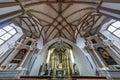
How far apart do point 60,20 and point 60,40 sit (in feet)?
8.23

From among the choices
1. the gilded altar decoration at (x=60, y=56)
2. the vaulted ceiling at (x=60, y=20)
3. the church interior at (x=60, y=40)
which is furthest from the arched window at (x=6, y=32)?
the gilded altar decoration at (x=60, y=56)

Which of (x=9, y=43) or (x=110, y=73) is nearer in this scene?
(x=110, y=73)

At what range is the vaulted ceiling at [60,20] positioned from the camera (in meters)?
13.1

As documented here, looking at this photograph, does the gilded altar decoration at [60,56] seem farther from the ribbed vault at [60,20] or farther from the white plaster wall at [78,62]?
the ribbed vault at [60,20]

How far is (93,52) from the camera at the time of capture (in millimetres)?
12289

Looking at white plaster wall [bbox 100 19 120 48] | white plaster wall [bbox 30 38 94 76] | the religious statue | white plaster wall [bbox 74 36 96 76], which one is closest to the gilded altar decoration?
white plaster wall [bbox 30 38 94 76]

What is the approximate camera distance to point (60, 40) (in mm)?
16203

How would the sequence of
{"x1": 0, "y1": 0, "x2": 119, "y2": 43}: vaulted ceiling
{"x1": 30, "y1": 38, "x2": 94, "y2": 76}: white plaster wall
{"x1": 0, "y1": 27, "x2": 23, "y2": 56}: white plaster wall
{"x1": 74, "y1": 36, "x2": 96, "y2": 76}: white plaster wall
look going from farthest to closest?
{"x1": 0, "y1": 0, "x2": 119, "y2": 43}: vaulted ceiling → {"x1": 0, "y1": 27, "x2": 23, "y2": 56}: white plaster wall → {"x1": 30, "y1": 38, "x2": 94, "y2": 76}: white plaster wall → {"x1": 74, "y1": 36, "x2": 96, "y2": 76}: white plaster wall

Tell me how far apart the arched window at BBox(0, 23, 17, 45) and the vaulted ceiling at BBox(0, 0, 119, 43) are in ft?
3.20

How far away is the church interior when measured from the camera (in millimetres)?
9561

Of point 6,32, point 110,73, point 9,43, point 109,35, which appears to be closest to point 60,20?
point 109,35

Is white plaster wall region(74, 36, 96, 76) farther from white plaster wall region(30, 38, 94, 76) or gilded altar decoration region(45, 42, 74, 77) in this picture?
gilded altar decoration region(45, 42, 74, 77)

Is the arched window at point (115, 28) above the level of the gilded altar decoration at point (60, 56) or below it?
above

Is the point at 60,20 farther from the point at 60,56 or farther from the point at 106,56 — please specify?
the point at 106,56
